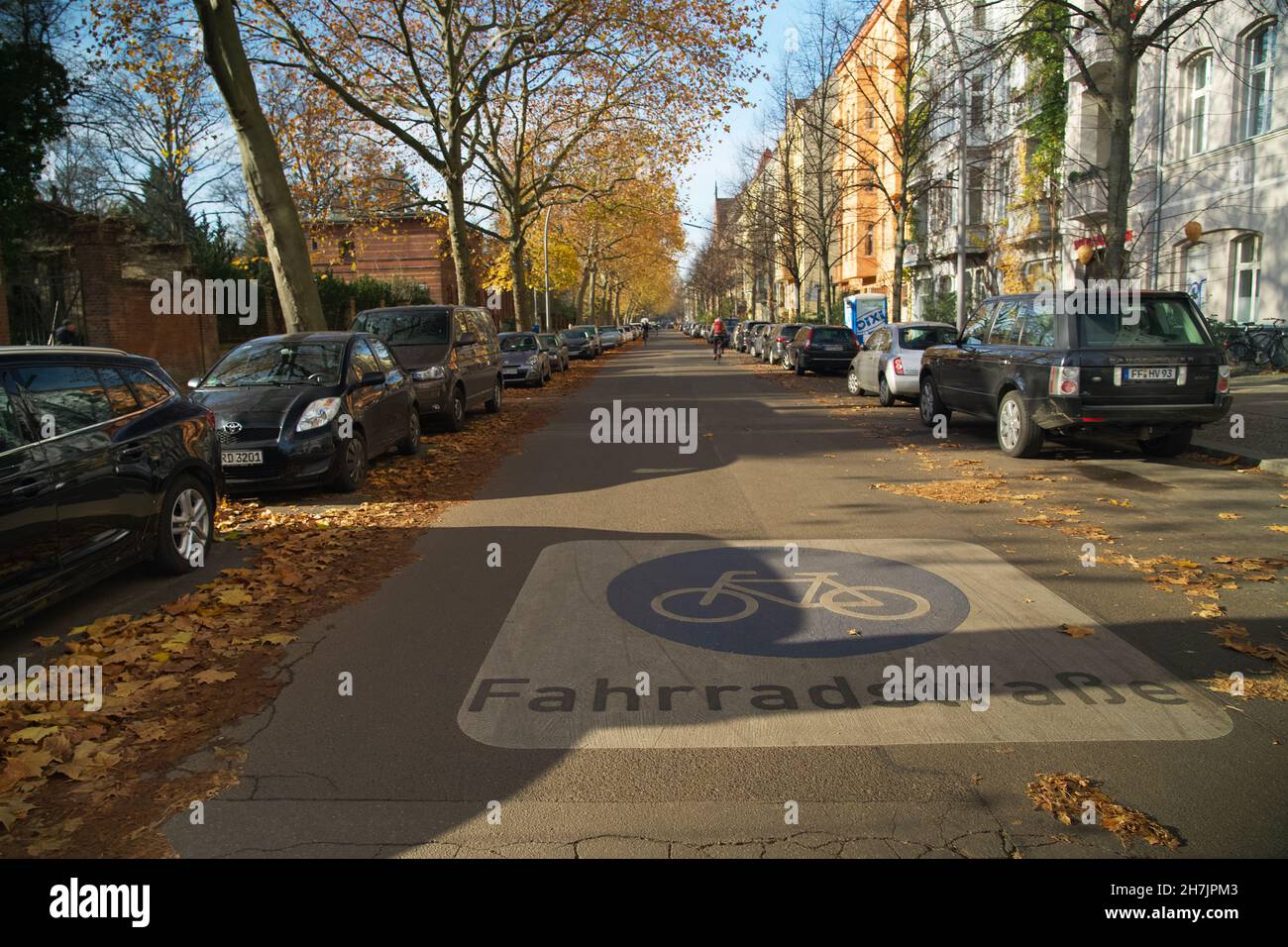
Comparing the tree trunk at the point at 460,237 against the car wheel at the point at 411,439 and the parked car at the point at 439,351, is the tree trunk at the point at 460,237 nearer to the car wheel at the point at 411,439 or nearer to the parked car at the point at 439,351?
the parked car at the point at 439,351

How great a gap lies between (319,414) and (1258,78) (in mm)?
21470

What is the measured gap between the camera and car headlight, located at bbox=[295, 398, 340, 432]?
965 centimetres

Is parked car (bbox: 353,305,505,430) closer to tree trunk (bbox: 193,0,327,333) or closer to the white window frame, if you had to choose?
tree trunk (bbox: 193,0,327,333)

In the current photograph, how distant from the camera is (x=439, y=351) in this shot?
613 inches

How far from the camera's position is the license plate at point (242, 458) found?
364 inches

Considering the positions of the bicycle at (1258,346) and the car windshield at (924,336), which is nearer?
the car windshield at (924,336)

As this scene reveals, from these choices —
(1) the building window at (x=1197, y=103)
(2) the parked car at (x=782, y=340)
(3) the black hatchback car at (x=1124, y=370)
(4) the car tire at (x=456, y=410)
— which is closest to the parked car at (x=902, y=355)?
(3) the black hatchback car at (x=1124, y=370)

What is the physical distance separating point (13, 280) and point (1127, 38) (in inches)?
819

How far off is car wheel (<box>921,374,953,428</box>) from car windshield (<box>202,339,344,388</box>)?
8.80m

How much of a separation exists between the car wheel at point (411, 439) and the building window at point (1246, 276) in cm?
1888

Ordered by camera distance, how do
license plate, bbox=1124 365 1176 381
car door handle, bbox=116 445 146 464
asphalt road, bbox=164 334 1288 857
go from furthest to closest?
license plate, bbox=1124 365 1176 381 < car door handle, bbox=116 445 146 464 < asphalt road, bbox=164 334 1288 857

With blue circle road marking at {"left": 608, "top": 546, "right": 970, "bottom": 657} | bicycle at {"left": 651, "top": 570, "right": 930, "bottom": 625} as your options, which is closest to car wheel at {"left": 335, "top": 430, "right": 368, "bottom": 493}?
blue circle road marking at {"left": 608, "top": 546, "right": 970, "bottom": 657}

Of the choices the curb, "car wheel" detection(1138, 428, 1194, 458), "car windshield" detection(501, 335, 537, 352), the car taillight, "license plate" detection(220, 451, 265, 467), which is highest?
"car windshield" detection(501, 335, 537, 352)

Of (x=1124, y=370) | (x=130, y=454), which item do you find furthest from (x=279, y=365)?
(x=1124, y=370)
